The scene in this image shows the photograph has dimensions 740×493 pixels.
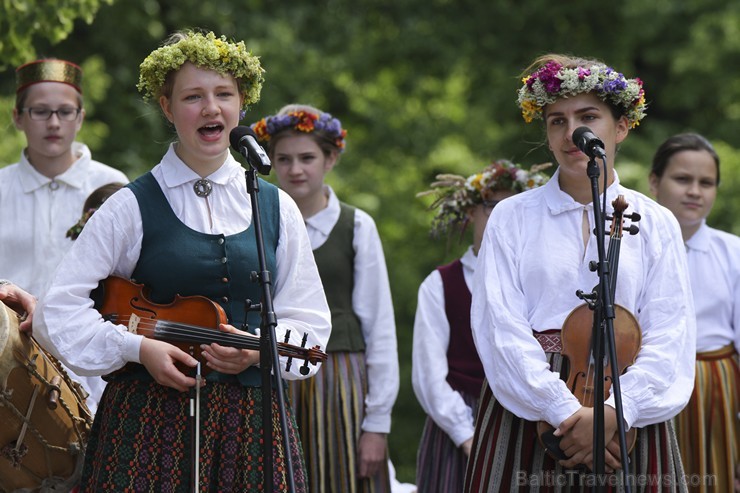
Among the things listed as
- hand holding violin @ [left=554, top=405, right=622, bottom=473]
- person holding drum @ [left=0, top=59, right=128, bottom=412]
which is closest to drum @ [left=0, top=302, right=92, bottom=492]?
person holding drum @ [left=0, top=59, right=128, bottom=412]

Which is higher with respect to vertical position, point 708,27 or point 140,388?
point 708,27

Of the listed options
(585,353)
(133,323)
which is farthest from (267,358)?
(585,353)

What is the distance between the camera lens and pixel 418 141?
14164 mm

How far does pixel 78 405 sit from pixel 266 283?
1.26 meters

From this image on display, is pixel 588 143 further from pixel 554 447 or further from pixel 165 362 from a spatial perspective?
pixel 165 362

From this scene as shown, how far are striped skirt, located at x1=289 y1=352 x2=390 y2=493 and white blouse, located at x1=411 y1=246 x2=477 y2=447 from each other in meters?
0.34

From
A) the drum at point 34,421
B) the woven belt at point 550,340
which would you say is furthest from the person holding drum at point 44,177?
the woven belt at point 550,340

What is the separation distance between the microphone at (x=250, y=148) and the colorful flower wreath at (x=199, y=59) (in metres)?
0.39

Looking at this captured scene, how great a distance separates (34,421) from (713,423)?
10.8ft

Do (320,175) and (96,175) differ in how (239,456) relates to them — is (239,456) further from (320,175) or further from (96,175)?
(96,175)

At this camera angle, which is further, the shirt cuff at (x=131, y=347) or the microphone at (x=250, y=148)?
the shirt cuff at (x=131, y=347)

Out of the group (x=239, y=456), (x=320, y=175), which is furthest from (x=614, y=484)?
(x=320, y=175)

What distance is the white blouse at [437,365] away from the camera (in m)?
5.62

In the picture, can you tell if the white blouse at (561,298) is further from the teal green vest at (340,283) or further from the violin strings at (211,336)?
the teal green vest at (340,283)
